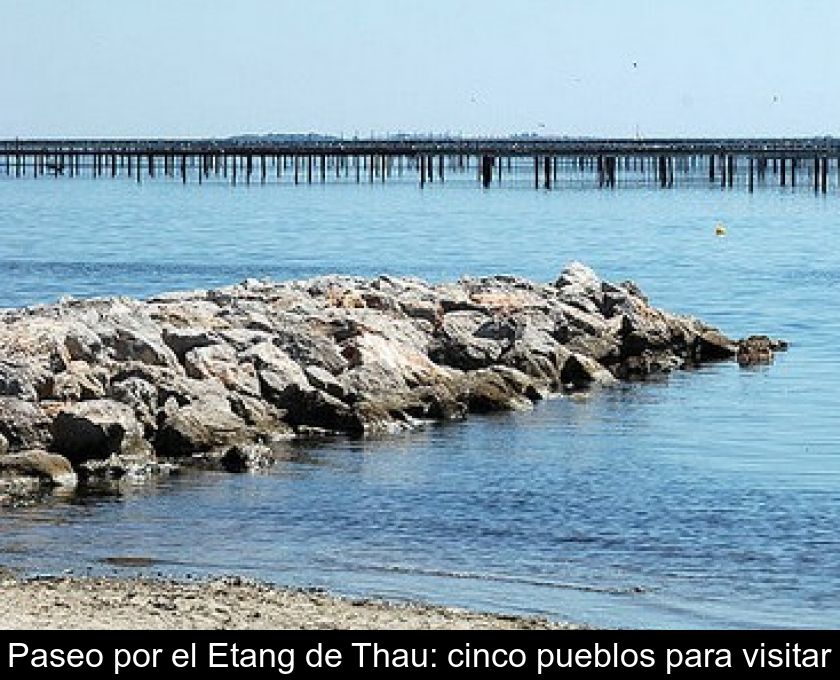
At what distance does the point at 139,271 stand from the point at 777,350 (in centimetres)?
2537

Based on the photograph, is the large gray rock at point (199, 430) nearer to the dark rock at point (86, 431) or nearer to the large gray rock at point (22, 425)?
the dark rock at point (86, 431)

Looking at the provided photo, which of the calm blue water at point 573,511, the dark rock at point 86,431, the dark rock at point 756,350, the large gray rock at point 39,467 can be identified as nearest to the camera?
the calm blue water at point 573,511

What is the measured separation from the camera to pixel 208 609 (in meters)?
14.6

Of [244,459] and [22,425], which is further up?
[22,425]

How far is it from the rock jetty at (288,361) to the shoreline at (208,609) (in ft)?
18.2

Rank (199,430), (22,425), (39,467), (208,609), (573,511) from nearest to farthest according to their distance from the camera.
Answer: (208,609) < (573,511) < (39,467) < (22,425) < (199,430)

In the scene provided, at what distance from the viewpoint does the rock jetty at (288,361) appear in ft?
75.0

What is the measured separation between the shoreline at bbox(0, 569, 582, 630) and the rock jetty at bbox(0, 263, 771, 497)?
5.54m

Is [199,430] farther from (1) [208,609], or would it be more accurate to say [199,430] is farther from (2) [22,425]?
(1) [208,609]

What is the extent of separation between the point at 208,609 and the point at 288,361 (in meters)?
12.2

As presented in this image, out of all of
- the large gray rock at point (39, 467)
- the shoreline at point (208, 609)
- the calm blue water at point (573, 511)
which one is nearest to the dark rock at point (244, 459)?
the calm blue water at point (573, 511)

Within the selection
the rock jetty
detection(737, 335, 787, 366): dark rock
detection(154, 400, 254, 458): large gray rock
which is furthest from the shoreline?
detection(737, 335, 787, 366): dark rock

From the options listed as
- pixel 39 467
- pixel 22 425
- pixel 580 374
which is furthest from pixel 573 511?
pixel 580 374
